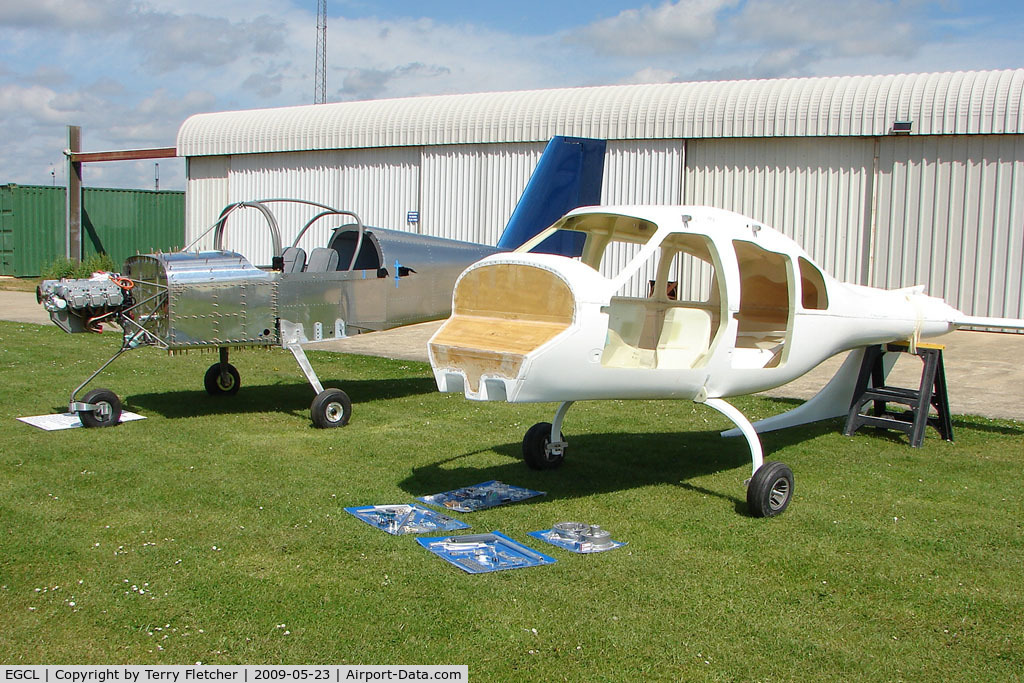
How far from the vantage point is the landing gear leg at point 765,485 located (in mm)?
6188

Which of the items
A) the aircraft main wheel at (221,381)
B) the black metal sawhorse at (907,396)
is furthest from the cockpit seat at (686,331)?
the aircraft main wheel at (221,381)

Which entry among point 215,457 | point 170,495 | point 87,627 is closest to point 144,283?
point 215,457

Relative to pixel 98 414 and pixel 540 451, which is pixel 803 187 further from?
pixel 98 414

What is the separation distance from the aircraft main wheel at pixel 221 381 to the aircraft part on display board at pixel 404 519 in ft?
16.3

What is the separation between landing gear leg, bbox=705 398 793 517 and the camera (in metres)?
6.19

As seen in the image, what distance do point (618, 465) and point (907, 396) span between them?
124 inches

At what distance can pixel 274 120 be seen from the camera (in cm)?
2383

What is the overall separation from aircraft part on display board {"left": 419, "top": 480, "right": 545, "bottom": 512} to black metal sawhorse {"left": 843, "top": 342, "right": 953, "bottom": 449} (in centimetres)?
394

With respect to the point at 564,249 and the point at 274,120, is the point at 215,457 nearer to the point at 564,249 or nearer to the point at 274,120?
the point at 564,249

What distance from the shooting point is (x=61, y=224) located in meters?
32.3

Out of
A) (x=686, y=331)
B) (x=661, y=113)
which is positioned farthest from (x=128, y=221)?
(x=686, y=331)

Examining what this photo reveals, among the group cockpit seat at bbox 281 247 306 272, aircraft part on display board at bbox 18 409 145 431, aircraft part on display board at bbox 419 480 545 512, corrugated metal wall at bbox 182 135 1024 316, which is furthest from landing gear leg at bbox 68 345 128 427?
corrugated metal wall at bbox 182 135 1024 316

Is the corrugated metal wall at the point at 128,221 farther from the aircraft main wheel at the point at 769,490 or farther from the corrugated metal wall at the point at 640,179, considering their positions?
the aircraft main wheel at the point at 769,490

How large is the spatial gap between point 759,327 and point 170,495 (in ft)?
16.8
